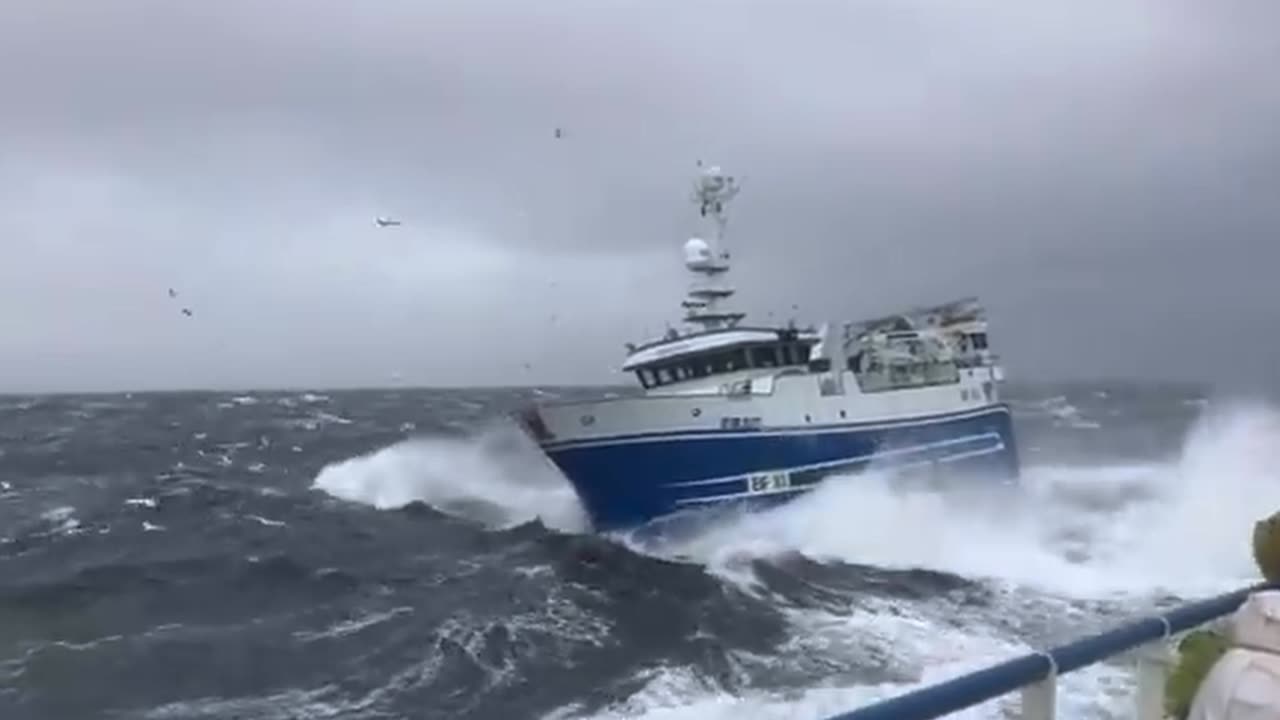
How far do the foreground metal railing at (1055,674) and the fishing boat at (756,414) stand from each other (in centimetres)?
2469

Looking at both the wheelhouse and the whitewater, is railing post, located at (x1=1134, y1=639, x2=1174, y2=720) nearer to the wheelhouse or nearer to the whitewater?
the whitewater

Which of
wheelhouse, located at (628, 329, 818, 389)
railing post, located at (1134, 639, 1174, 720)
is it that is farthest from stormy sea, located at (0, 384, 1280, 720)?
wheelhouse, located at (628, 329, 818, 389)

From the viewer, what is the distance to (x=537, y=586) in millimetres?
26000

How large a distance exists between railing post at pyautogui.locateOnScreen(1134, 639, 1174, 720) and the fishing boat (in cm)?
2477

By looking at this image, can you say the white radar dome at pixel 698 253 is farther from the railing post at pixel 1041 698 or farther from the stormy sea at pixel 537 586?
the railing post at pixel 1041 698

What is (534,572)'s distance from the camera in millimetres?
27641

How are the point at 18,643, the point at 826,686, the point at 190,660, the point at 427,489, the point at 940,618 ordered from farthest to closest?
1. the point at 427,489
2. the point at 940,618
3. the point at 18,643
4. the point at 190,660
5. the point at 826,686

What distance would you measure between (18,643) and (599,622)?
973 centimetres

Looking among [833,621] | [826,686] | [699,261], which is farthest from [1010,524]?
[826,686]

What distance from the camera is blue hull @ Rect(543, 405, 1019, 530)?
28.8m

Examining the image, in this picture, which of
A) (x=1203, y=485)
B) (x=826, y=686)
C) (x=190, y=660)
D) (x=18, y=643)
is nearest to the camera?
(x=826, y=686)

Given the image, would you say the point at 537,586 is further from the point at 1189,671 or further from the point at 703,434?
the point at 1189,671

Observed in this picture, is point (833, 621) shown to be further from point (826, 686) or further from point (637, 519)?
point (637, 519)

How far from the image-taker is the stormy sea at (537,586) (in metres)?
17.6
